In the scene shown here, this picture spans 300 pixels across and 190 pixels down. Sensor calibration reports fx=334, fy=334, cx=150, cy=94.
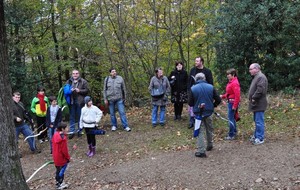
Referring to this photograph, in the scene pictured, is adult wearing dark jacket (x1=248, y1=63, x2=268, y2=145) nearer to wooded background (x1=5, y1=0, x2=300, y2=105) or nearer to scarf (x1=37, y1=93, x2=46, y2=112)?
wooded background (x1=5, y1=0, x2=300, y2=105)

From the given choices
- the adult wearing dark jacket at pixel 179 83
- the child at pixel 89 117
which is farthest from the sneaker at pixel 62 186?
the adult wearing dark jacket at pixel 179 83

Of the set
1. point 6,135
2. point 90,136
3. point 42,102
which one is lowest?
point 90,136

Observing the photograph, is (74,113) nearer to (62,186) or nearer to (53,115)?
(53,115)

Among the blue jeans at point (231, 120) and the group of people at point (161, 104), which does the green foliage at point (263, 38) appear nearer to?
the group of people at point (161, 104)

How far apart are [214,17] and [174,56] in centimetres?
262

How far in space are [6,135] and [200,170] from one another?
142 inches

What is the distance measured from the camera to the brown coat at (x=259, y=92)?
7051 millimetres

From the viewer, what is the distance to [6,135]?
5480mm

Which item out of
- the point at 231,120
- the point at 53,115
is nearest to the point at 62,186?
the point at 53,115

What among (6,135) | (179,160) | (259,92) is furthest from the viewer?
(179,160)

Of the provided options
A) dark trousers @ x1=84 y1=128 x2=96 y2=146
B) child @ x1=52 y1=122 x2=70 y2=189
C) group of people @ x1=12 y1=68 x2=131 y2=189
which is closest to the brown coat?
group of people @ x1=12 y1=68 x2=131 y2=189

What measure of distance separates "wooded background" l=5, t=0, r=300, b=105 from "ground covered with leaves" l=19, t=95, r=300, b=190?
3107 millimetres

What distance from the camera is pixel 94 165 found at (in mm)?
7879

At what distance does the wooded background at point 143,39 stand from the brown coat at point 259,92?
5439mm
